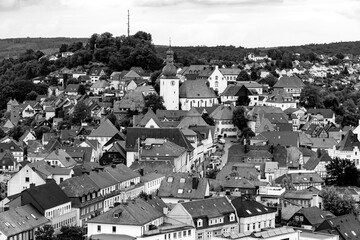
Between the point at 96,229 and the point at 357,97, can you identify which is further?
the point at 357,97

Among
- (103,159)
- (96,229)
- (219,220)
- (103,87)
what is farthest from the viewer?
(103,87)

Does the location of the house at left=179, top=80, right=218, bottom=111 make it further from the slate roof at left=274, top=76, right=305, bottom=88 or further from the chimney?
the chimney

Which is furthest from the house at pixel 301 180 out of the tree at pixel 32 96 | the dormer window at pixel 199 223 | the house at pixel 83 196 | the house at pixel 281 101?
the tree at pixel 32 96

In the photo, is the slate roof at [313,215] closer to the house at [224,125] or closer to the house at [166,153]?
the house at [166,153]

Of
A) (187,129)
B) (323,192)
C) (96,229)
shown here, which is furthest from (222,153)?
(96,229)

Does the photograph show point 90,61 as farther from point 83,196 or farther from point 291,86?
point 83,196

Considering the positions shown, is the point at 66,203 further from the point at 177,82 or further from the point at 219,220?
the point at 177,82
